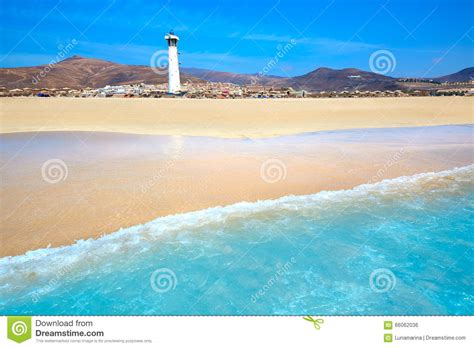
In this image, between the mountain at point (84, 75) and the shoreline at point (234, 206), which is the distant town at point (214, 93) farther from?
the shoreline at point (234, 206)

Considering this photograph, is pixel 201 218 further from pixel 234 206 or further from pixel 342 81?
pixel 342 81

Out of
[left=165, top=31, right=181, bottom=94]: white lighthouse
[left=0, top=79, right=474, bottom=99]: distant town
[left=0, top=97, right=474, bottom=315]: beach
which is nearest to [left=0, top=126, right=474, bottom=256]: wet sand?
[left=0, top=97, right=474, bottom=315]: beach

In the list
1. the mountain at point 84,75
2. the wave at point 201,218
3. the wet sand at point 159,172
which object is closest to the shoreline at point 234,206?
the wave at point 201,218

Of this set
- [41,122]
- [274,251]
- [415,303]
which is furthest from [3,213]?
[41,122]

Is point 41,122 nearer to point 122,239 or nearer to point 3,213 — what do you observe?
point 3,213

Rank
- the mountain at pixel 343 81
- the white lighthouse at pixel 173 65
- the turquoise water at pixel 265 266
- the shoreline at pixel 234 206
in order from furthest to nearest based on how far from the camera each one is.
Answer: the mountain at pixel 343 81 < the white lighthouse at pixel 173 65 < the shoreline at pixel 234 206 < the turquoise water at pixel 265 266

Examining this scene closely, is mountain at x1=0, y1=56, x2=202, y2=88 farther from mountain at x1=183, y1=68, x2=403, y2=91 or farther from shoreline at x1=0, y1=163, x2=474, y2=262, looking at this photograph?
shoreline at x1=0, y1=163, x2=474, y2=262
